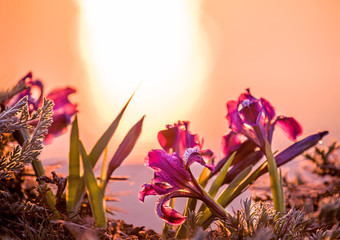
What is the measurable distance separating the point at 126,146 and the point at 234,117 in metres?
0.25

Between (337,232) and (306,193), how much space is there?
0.57m

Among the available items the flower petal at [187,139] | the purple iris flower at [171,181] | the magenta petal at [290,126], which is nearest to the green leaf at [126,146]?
the flower petal at [187,139]

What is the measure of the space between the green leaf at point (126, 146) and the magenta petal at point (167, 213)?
9.1 inches

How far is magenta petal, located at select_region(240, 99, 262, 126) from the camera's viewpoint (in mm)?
779

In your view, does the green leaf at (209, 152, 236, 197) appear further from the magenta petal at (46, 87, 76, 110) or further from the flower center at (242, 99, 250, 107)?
the magenta petal at (46, 87, 76, 110)

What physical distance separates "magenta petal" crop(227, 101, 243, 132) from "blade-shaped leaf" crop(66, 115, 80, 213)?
13.5 inches

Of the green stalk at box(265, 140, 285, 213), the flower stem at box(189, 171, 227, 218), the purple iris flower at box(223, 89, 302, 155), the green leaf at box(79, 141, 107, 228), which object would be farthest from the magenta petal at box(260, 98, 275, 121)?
the green leaf at box(79, 141, 107, 228)

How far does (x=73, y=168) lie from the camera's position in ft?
2.87

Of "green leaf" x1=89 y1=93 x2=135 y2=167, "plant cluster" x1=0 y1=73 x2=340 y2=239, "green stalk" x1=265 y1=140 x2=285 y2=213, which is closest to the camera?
"plant cluster" x1=0 y1=73 x2=340 y2=239

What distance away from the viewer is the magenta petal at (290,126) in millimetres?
881

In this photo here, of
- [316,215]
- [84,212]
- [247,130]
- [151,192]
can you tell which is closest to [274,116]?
[247,130]

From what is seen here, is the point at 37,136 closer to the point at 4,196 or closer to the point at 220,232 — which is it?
the point at 4,196

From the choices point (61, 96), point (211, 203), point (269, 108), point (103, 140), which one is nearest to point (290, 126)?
point (269, 108)

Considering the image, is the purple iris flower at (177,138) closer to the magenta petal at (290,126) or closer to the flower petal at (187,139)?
the flower petal at (187,139)
